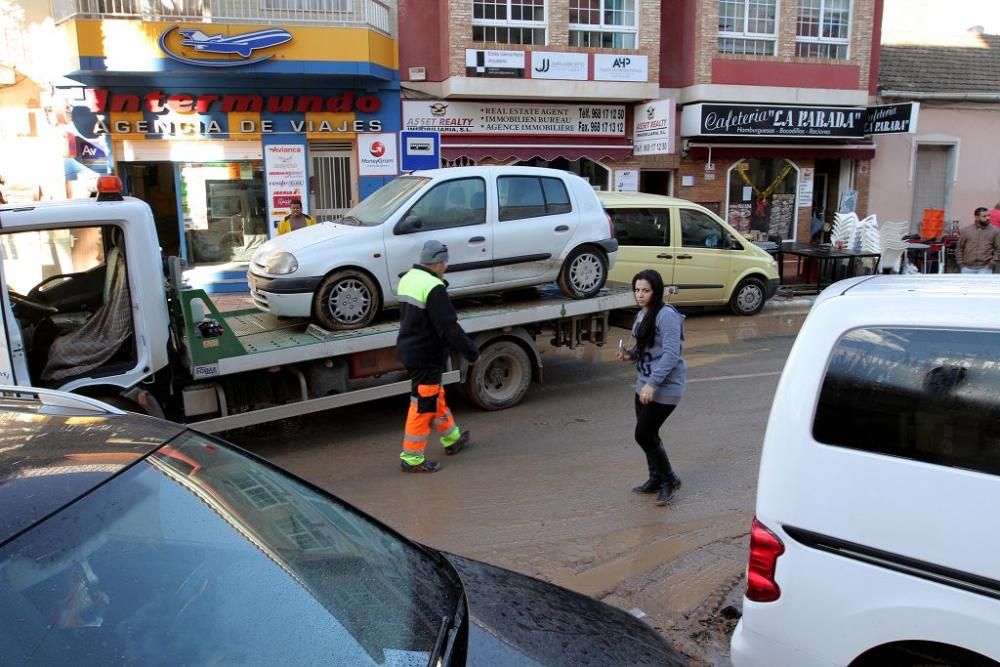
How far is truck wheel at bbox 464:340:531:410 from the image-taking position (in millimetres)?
7793

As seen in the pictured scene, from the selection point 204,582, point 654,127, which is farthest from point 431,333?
point 654,127

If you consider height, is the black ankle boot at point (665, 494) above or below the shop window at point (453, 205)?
below

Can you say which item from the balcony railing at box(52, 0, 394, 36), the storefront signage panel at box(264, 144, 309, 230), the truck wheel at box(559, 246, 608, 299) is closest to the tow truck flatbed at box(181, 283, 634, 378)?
the truck wheel at box(559, 246, 608, 299)

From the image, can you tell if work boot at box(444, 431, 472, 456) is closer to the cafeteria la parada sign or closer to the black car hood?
the black car hood

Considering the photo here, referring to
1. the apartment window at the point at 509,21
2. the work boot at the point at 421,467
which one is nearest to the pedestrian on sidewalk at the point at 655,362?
the work boot at the point at 421,467

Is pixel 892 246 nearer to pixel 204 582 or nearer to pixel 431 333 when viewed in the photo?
pixel 431 333

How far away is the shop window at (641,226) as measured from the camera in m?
12.1

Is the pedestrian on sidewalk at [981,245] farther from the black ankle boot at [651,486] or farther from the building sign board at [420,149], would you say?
the black ankle boot at [651,486]

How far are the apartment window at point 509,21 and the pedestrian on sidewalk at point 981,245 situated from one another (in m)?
9.22

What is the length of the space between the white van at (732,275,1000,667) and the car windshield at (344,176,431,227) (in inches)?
204

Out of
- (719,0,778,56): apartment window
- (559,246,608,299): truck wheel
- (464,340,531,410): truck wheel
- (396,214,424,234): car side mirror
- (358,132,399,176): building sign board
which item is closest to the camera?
(396,214,424,234): car side mirror

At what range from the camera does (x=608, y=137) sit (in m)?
17.9

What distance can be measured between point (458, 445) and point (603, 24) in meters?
13.2

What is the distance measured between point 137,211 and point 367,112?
10616mm
